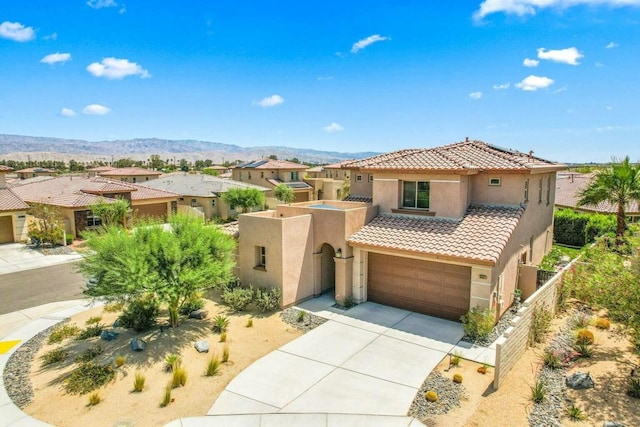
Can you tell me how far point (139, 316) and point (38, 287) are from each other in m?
9.91

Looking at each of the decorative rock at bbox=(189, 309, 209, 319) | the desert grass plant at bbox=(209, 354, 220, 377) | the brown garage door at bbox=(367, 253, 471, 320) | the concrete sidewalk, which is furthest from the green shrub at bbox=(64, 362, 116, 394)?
the concrete sidewalk

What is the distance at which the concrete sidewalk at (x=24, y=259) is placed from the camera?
24.7 metres

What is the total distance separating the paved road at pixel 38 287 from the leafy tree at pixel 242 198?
687 inches

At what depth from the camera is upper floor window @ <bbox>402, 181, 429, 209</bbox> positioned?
58.3 feet

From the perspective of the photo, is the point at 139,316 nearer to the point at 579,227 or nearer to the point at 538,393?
the point at 538,393

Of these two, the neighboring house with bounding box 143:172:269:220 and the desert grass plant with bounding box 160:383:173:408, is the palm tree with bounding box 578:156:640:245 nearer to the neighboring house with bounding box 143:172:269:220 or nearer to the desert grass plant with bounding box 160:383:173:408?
the desert grass plant with bounding box 160:383:173:408

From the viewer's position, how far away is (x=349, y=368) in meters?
12.3

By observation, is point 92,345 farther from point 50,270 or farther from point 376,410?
point 50,270

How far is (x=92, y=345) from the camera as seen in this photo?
555 inches

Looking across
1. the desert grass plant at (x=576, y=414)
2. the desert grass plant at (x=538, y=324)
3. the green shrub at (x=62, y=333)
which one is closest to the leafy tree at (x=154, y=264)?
the green shrub at (x=62, y=333)

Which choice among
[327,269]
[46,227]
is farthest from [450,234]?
[46,227]

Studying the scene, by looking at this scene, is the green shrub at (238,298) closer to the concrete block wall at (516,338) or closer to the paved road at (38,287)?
the paved road at (38,287)

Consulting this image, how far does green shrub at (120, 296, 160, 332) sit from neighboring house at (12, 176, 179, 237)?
18.8 meters

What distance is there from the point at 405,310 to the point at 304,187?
132 feet
